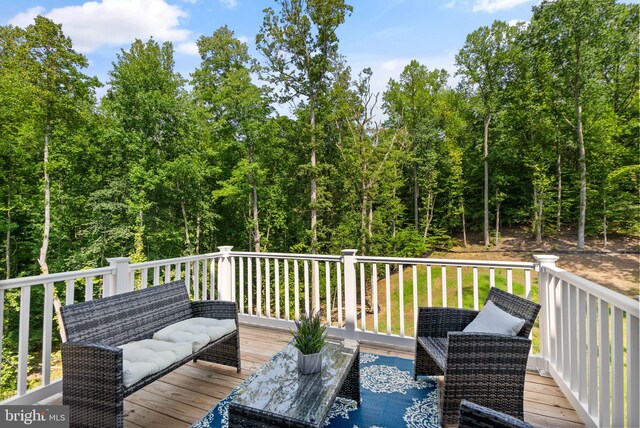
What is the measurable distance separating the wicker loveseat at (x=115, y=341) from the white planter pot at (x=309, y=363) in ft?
3.04

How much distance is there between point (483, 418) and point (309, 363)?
1256mm

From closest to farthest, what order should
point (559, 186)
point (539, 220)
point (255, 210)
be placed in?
1. point (255, 210)
2. point (559, 186)
3. point (539, 220)

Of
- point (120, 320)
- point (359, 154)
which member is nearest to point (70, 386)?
point (120, 320)

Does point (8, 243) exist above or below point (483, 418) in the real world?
below

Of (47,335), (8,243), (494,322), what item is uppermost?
(494,322)

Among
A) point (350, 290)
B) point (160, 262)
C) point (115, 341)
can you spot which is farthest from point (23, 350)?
point (350, 290)

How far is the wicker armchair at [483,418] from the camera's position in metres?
0.79

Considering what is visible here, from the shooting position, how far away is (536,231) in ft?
45.6

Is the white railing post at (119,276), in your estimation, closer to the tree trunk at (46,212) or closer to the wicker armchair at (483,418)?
the wicker armchair at (483,418)

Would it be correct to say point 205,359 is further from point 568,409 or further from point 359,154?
point 359,154

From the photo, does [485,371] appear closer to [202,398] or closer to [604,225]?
[202,398]

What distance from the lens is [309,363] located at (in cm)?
194

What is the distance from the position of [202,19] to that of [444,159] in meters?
12.3

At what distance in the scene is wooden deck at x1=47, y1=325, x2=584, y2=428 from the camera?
2199 mm
